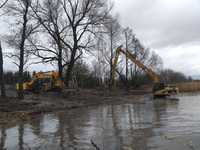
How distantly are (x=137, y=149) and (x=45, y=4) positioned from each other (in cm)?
3631

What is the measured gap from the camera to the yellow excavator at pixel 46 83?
4191 cm

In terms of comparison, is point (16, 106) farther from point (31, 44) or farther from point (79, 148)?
point (31, 44)

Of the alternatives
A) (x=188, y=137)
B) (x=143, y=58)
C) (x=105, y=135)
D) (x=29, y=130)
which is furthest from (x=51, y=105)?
(x=143, y=58)

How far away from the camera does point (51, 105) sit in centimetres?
2964

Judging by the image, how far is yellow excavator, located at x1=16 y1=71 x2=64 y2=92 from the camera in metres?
41.9

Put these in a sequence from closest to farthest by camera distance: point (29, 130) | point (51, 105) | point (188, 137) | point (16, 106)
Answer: point (188, 137), point (29, 130), point (16, 106), point (51, 105)

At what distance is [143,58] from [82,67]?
45.0 ft

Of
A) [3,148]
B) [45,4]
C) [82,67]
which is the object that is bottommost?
[3,148]

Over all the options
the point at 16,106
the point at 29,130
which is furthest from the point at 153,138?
the point at 16,106

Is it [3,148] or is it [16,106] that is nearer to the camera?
[3,148]

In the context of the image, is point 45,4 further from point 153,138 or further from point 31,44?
point 153,138

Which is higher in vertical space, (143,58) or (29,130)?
(143,58)

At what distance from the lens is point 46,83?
1668 inches

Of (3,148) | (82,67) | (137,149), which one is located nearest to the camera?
(137,149)
